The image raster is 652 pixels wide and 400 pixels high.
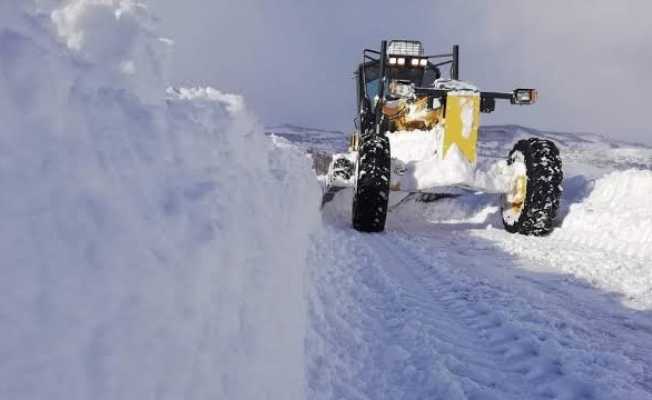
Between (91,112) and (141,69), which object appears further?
(141,69)

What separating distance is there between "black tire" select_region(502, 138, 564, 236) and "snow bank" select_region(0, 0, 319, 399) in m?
4.64

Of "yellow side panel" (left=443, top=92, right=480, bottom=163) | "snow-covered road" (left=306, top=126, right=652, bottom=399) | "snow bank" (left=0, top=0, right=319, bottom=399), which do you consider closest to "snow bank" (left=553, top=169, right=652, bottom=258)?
"snow-covered road" (left=306, top=126, right=652, bottom=399)

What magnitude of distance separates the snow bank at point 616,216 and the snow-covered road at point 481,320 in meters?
0.05

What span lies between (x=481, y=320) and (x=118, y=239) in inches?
97.0

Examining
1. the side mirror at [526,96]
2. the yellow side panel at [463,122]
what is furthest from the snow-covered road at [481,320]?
the side mirror at [526,96]

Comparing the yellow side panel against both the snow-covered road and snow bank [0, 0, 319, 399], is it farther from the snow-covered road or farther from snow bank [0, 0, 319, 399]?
snow bank [0, 0, 319, 399]

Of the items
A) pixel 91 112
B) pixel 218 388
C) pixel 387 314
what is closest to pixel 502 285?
Result: pixel 387 314

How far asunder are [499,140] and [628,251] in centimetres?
4889

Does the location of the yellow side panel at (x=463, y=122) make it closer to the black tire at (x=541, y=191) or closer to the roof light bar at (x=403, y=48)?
the black tire at (x=541, y=191)

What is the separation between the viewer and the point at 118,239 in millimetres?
1413

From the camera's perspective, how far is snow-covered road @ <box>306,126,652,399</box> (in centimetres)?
238

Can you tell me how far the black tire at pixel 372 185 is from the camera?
625 centimetres

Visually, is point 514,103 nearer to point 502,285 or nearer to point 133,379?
point 502,285

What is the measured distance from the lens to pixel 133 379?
1259mm
